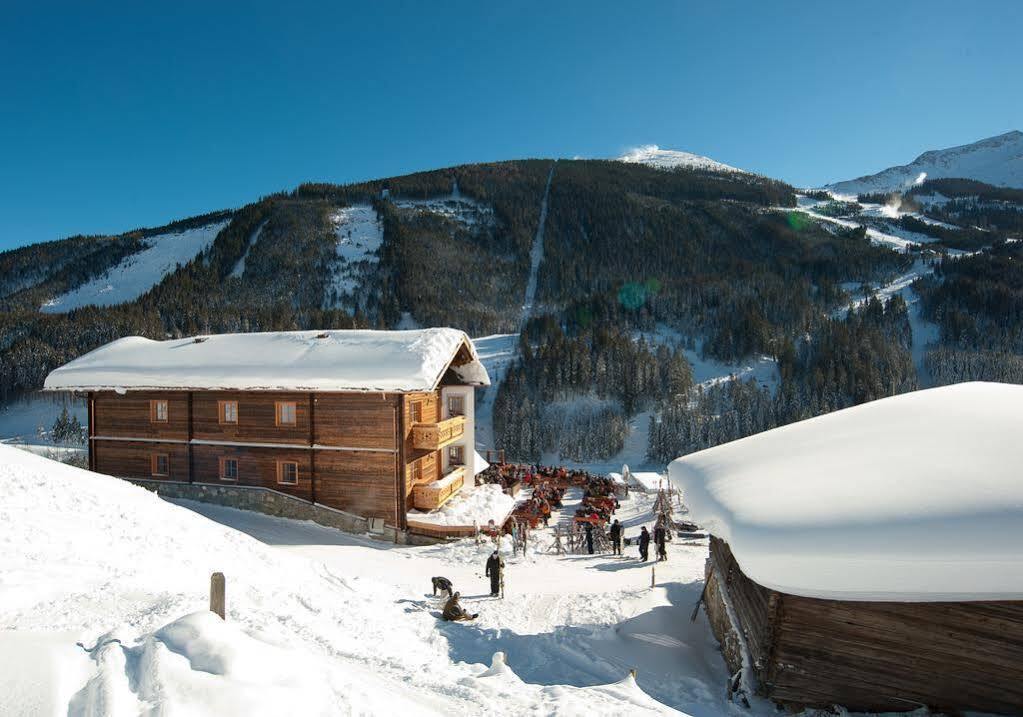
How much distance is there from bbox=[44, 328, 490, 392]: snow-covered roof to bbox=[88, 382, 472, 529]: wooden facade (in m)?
0.72

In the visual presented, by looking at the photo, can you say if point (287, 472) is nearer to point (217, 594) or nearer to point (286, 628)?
point (286, 628)

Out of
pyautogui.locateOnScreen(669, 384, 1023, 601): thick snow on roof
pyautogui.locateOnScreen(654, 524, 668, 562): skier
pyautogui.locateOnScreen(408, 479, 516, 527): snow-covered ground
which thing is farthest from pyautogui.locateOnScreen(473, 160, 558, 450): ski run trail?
pyautogui.locateOnScreen(669, 384, 1023, 601): thick snow on roof

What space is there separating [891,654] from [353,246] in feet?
352

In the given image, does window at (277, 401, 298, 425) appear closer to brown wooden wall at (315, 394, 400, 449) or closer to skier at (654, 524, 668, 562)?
brown wooden wall at (315, 394, 400, 449)

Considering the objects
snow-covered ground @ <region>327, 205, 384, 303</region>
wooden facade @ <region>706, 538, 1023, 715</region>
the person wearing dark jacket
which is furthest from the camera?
snow-covered ground @ <region>327, 205, 384, 303</region>

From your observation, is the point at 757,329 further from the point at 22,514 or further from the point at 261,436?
the point at 22,514

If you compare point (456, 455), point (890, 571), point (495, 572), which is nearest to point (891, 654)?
point (890, 571)

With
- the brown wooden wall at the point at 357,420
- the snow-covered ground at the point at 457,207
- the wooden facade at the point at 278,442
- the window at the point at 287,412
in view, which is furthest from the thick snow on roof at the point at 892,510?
the snow-covered ground at the point at 457,207

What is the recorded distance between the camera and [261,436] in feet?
61.3

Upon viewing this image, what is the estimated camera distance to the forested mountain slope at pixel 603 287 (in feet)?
166

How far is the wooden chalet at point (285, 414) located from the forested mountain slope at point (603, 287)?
26624mm

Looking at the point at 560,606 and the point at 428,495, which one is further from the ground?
the point at 428,495

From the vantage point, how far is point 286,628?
6.87 metres

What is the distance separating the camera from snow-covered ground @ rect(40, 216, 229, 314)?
311 ft
